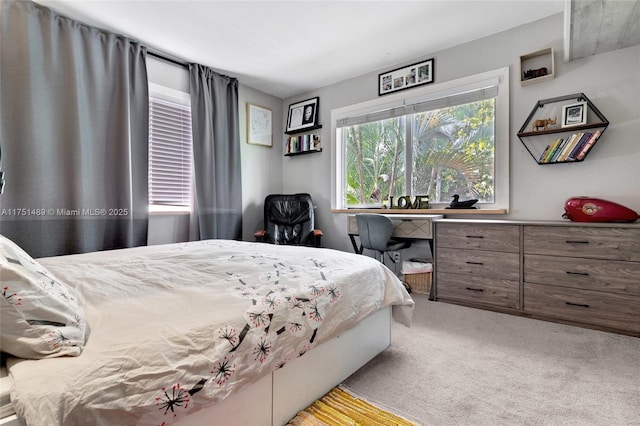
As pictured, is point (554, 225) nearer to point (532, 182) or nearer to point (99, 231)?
point (532, 182)

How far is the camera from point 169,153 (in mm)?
3396

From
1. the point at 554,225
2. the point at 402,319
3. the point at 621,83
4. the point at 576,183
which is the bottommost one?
the point at 402,319

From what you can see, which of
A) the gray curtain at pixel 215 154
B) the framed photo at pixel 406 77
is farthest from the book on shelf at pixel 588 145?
the gray curtain at pixel 215 154

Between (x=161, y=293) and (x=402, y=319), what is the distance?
1.36 m

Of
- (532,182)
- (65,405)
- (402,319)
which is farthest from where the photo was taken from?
(532,182)

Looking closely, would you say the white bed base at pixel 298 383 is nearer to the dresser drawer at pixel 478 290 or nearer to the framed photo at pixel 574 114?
the dresser drawer at pixel 478 290

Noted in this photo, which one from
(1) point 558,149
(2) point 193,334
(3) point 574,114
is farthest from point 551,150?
(2) point 193,334

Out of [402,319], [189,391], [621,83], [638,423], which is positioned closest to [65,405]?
[189,391]

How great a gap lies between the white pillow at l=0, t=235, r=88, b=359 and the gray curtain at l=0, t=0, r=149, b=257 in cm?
215

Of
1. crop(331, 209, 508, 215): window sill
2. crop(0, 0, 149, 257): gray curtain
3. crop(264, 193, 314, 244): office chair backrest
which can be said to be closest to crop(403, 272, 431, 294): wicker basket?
crop(331, 209, 508, 215): window sill

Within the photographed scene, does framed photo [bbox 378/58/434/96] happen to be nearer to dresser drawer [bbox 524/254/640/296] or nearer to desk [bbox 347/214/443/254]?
desk [bbox 347/214/443/254]

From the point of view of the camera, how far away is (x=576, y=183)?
2.61m

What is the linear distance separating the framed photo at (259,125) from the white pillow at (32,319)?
3587 mm

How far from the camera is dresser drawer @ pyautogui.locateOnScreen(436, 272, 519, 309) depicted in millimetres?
2598
